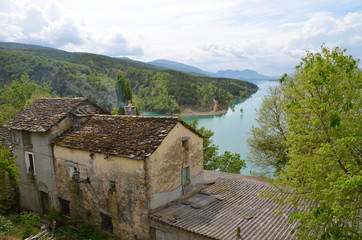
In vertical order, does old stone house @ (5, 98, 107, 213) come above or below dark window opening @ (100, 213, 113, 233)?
above

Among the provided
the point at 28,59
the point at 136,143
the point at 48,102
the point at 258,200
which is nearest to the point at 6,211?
the point at 48,102

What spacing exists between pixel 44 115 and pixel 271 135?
50.6 feet

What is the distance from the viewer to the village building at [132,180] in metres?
9.68

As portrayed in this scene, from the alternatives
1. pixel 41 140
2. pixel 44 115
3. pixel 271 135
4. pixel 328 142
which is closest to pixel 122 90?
pixel 44 115

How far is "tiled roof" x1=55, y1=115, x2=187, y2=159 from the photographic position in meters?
10.4

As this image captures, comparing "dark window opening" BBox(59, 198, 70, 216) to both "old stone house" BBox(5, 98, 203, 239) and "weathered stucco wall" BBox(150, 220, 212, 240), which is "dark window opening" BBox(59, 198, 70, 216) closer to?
"old stone house" BBox(5, 98, 203, 239)

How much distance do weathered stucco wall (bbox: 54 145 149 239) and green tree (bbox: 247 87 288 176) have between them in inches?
491

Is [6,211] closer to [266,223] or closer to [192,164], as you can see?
[192,164]

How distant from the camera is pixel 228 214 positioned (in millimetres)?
10094

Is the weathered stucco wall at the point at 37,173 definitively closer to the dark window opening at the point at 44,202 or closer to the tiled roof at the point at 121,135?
the dark window opening at the point at 44,202

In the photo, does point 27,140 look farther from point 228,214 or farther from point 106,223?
point 228,214

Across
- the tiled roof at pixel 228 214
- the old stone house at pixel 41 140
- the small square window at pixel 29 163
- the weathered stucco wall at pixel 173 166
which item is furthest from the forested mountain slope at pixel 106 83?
the tiled roof at pixel 228 214

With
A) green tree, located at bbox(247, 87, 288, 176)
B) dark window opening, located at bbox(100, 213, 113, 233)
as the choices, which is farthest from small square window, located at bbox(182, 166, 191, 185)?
green tree, located at bbox(247, 87, 288, 176)

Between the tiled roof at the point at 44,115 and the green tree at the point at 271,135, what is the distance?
13095 millimetres
